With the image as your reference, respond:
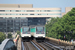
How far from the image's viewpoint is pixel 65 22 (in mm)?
62375

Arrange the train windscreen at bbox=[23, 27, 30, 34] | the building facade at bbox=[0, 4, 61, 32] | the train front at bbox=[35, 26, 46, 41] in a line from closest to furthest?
the train front at bbox=[35, 26, 46, 41], the train windscreen at bbox=[23, 27, 30, 34], the building facade at bbox=[0, 4, 61, 32]

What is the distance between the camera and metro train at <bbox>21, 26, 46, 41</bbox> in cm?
4178

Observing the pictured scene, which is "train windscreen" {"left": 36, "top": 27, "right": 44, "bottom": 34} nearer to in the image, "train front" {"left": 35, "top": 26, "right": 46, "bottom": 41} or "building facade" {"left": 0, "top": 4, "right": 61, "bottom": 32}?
"train front" {"left": 35, "top": 26, "right": 46, "bottom": 41}

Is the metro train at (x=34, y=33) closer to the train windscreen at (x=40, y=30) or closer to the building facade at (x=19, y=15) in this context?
the train windscreen at (x=40, y=30)

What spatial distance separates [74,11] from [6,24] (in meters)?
101

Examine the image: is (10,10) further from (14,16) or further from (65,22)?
(65,22)

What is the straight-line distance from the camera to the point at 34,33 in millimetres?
42750

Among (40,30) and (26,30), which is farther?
(26,30)

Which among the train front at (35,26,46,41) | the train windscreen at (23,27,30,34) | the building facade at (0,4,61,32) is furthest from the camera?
the building facade at (0,4,61,32)

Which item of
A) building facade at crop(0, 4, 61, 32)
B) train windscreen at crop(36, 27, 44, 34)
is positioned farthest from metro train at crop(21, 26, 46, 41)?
building facade at crop(0, 4, 61, 32)

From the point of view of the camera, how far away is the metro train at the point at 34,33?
137ft

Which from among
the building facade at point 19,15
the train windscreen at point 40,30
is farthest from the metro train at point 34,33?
the building facade at point 19,15

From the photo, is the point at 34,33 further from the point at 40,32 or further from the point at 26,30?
Answer: the point at 26,30

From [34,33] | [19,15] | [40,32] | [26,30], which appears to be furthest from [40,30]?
[19,15]
